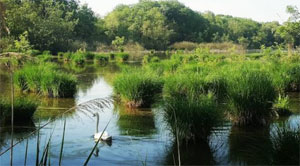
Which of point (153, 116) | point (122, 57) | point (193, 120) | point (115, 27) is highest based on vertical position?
point (115, 27)

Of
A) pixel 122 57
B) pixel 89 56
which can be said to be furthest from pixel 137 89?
pixel 89 56

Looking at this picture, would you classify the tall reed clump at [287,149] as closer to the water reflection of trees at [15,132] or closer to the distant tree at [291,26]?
the water reflection of trees at [15,132]

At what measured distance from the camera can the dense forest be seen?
25.4 meters

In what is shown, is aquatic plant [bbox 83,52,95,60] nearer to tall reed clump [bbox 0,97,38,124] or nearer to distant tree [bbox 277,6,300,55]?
distant tree [bbox 277,6,300,55]

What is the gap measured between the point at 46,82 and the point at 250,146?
749cm

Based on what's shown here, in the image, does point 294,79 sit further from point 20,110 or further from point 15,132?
point 15,132

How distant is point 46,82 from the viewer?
40.2 ft

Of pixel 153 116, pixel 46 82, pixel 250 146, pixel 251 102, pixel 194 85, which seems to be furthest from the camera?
pixel 46 82

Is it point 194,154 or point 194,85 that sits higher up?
point 194,85

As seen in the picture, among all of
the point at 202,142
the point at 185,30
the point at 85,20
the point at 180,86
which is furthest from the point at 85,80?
the point at 185,30

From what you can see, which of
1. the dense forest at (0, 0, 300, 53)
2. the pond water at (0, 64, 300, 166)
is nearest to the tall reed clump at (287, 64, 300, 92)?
the dense forest at (0, 0, 300, 53)

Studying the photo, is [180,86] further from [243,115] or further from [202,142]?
[202,142]

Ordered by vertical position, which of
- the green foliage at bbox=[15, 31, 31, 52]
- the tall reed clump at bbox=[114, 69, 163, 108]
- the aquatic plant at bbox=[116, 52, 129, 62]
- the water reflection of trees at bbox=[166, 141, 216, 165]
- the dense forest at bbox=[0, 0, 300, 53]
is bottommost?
the water reflection of trees at bbox=[166, 141, 216, 165]

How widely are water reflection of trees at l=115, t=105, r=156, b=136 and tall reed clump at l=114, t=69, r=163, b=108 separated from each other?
35 centimetres
